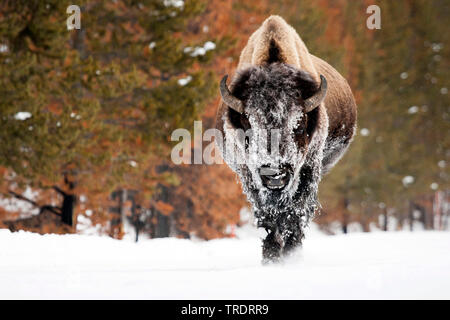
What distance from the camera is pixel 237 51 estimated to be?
44.6 feet

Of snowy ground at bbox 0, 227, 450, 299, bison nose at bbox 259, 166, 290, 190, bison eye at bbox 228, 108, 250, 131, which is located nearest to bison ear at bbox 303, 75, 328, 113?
bison eye at bbox 228, 108, 250, 131

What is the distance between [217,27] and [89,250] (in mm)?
8629

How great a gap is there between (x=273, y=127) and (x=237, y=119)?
0.56m

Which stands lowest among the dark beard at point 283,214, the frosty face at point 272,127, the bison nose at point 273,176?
the dark beard at point 283,214

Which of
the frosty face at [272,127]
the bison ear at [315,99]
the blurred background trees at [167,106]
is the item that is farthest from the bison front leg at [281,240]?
the blurred background trees at [167,106]

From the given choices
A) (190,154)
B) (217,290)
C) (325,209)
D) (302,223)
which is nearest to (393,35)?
(325,209)

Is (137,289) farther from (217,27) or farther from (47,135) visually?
(217,27)

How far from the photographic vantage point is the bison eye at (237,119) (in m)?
4.55

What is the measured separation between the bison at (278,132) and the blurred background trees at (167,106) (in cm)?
455

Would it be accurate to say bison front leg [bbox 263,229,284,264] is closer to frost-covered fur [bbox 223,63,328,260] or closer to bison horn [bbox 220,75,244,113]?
frost-covered fur [bbox 223,63,328,260]

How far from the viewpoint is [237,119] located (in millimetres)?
4723

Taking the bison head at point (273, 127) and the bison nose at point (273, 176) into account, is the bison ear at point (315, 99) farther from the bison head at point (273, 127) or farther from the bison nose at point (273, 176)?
the bison nose at point (273, 176)

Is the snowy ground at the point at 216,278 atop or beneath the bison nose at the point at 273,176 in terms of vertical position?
beneath

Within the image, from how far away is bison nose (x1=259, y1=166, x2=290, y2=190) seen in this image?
158 inches
